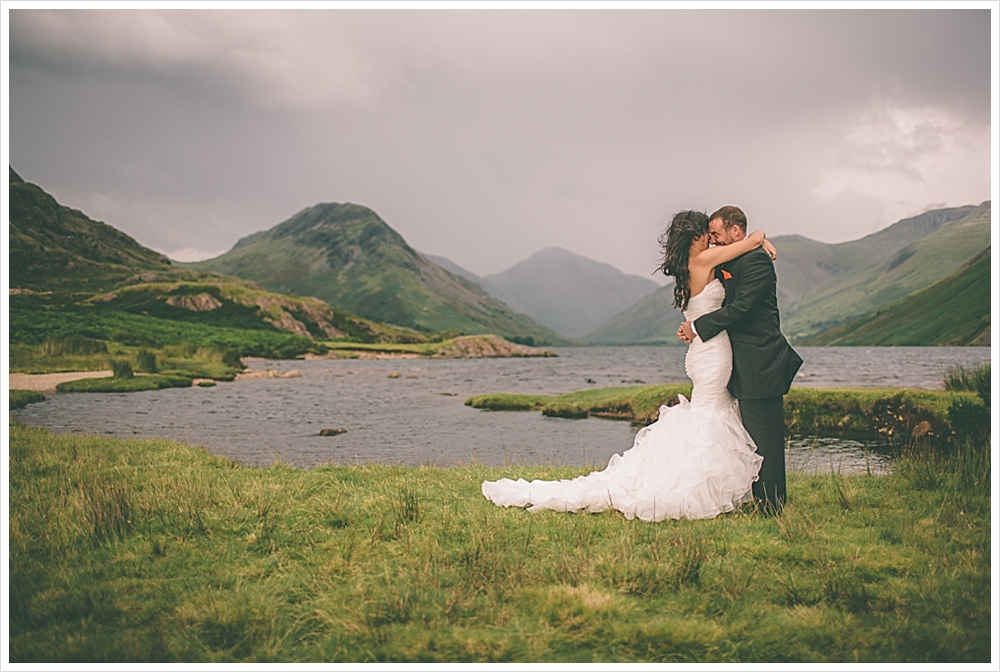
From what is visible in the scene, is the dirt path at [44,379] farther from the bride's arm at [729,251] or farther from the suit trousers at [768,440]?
the suit trousers at [768,440]

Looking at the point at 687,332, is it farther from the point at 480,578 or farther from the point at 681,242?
the point at 480,578

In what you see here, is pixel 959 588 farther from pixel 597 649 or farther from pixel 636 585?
pixel 597 649

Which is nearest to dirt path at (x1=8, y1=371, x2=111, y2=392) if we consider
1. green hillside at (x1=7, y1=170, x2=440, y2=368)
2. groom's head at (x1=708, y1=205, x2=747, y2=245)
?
green hillside at (x1=7, y1=170, x2=440, y2=368)

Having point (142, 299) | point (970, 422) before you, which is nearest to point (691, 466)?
point (970, 422)

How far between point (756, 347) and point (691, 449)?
157 centimetres

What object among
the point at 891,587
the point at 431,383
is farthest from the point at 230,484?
the point at 431,383

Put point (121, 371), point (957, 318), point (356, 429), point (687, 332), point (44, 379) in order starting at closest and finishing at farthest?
point (687, 332) → point (356, 429) → point (44, 379) → point (121, 371) → point (957, 318)

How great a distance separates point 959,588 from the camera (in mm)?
4859

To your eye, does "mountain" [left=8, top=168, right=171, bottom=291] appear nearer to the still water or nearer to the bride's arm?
the still water

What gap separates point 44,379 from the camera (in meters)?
42.1

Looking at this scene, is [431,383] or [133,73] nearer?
[133,73]

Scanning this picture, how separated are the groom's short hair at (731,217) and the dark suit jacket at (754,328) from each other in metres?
0.46

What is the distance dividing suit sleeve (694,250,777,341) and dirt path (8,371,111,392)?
43615 mm

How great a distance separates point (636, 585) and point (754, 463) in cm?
336
